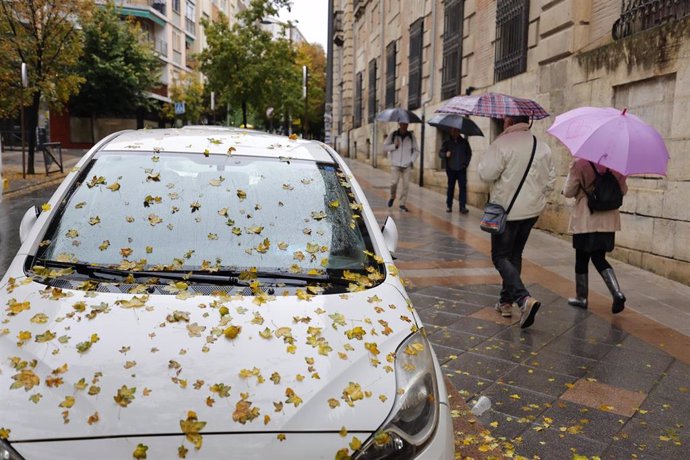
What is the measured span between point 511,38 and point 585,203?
7.07 metres

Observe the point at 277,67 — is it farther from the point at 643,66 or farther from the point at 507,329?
the point at 507,329

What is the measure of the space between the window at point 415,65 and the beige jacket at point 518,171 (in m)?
13.7

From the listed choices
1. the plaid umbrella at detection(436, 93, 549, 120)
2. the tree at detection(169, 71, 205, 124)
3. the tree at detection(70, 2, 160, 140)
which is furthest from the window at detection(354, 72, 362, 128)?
the plaid umbrella at detection(436, 93, 549, 120)

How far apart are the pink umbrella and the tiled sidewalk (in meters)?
1.37

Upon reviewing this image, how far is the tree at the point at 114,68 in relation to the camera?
109 ft

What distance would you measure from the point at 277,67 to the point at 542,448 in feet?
83.7

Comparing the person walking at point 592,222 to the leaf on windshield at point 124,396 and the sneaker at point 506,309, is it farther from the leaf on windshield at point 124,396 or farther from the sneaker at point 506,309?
the leaf on windshield at point 124,396

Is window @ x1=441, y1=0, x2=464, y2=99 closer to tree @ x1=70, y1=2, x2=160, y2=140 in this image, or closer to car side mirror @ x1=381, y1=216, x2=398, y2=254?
car side mirror @ x1=381, y1=216, x2=398, y2=254

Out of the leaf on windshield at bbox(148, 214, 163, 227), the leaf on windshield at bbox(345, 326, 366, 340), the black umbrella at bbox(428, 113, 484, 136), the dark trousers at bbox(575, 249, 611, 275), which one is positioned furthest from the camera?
the black umbrella at bbox(428, 113, 484, 136)

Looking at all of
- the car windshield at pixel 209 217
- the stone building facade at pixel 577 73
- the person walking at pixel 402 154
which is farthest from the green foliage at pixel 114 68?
the car windshield at pixel 209 217

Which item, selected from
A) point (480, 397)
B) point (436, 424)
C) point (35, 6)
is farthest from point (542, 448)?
point (35, 6)

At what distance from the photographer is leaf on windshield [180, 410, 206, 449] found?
179 cm

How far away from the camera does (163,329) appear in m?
2.16

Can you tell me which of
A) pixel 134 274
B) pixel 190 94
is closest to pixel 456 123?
pixel 134 274
